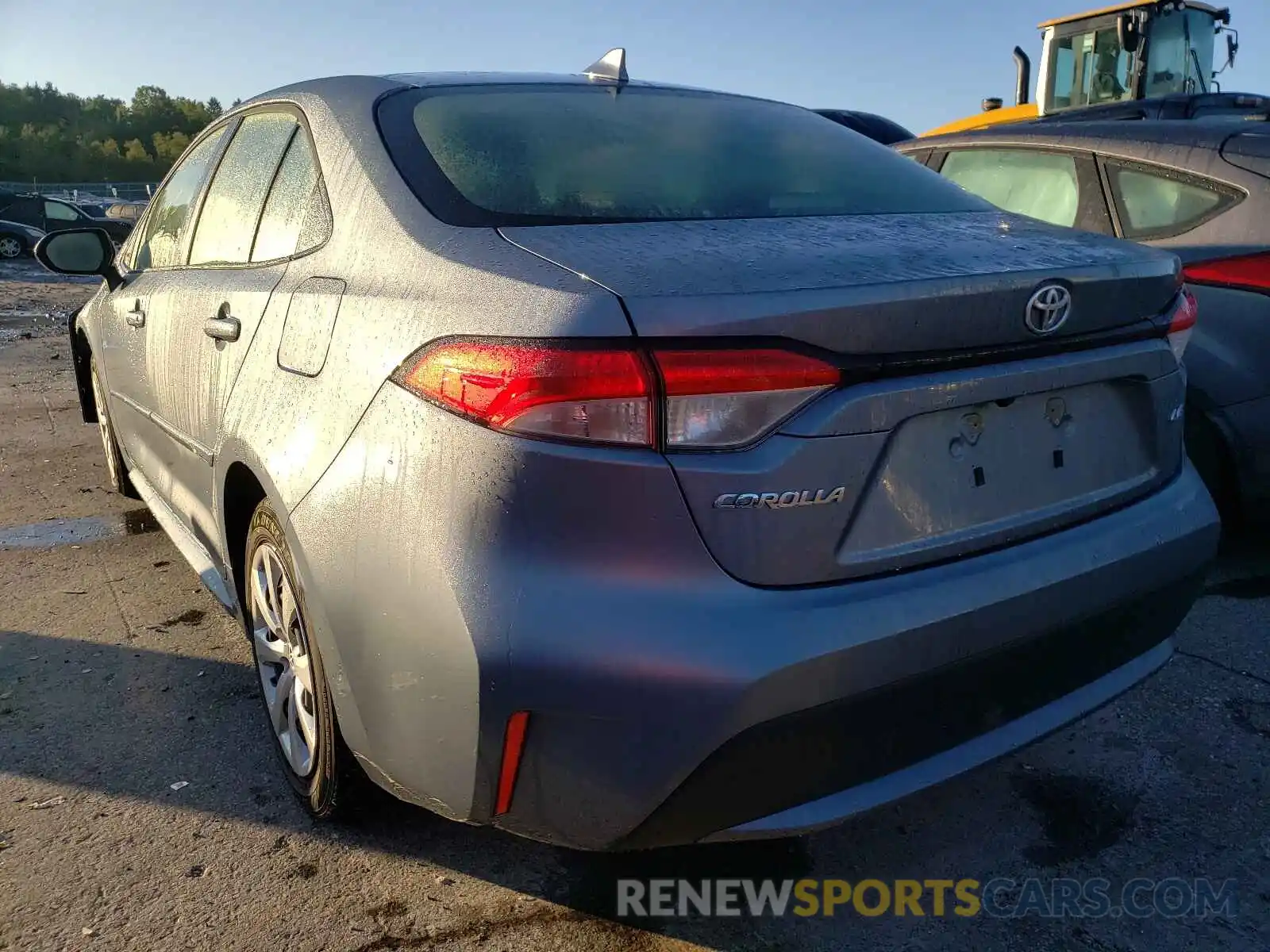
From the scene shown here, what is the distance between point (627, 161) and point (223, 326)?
1.07 metres

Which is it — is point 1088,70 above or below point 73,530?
above

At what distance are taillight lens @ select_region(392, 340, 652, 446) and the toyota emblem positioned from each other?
701mm

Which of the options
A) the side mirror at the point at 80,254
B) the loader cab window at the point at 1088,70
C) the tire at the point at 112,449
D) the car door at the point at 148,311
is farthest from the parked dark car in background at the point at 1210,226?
the loader cab window at the point at 1088,70

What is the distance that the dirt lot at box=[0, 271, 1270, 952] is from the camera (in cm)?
199

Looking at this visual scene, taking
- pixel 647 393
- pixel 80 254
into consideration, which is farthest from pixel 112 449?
pixel 647 393

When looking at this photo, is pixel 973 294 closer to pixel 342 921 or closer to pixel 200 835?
pixel 342 921

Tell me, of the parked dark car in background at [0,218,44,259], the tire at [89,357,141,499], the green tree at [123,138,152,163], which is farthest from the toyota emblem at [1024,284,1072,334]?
the green tree at [123,138,152,163]

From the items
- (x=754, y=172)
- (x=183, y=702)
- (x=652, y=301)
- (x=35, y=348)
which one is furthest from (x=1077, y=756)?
(x=35, y=348)

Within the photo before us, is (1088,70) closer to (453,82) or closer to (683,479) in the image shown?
(453,82)

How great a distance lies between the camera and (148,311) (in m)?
3.26

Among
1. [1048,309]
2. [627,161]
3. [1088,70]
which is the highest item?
[1088,70]

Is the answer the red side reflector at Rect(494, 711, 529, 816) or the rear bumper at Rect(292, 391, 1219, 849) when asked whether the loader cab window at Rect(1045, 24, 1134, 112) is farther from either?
the red side reflector at Rect(494, 711, 529, 816)

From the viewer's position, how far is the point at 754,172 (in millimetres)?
2289

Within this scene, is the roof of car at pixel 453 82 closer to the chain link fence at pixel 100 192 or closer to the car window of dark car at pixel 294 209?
the car window of dark car at pixel 294 209
